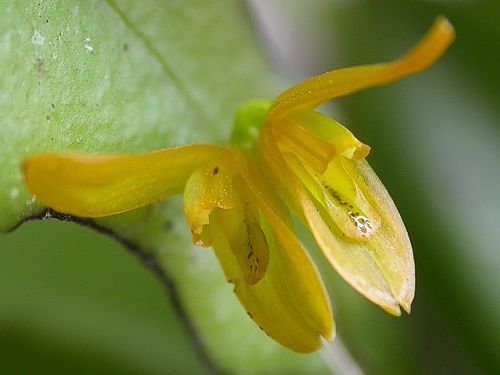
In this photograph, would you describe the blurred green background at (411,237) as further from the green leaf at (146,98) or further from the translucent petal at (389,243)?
the translucent petal at (389,243)

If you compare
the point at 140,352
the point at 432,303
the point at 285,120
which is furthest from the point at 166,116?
the point at 432,303

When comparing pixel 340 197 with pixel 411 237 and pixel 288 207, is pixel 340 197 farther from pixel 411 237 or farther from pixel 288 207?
pixel 411 237

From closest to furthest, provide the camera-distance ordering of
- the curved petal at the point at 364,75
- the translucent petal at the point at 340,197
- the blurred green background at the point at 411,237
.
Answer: the curved petal at the point at 364,75 → the translucent petal at the point at 340,197 → the blurred green background at the point at 411,237

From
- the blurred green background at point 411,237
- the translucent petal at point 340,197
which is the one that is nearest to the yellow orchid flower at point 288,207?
the translucent petal at point 340,197

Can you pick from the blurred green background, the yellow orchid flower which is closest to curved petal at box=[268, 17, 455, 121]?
the yellow orchid flower

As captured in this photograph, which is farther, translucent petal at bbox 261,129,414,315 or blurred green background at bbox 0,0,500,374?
blurred green background at bbox 0,0,500,374

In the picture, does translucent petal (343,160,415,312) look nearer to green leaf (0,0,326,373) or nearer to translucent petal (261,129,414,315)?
translucent petal (261,129,414,315)

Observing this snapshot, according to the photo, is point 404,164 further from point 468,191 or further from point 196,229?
point 196,229
